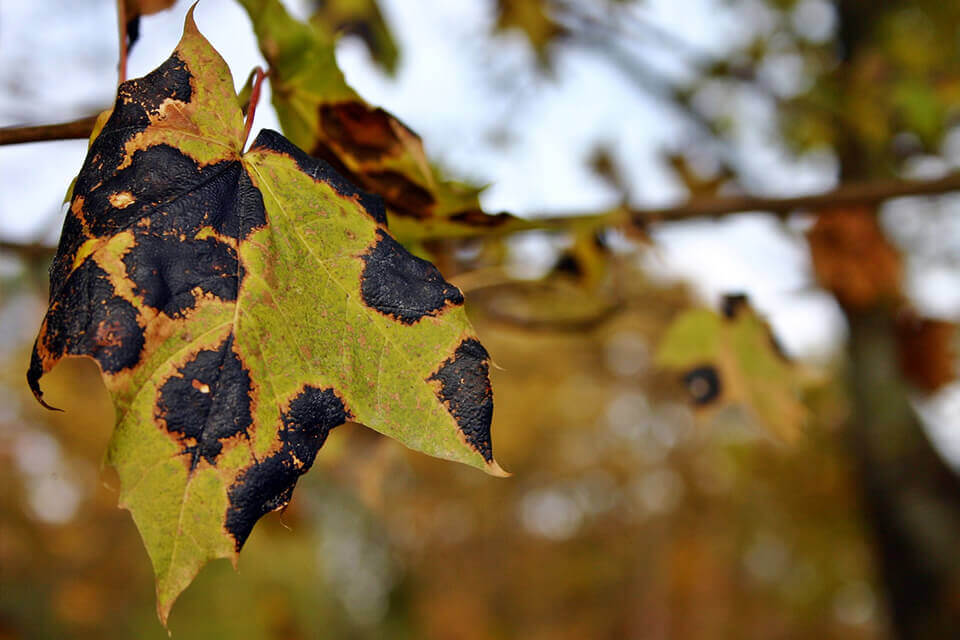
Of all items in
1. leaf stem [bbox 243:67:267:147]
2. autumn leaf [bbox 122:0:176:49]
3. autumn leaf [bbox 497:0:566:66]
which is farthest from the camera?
autumn leaf [bbox 497:0:566:66]

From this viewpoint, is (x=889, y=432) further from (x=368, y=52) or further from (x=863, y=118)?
(x=368, y=52)

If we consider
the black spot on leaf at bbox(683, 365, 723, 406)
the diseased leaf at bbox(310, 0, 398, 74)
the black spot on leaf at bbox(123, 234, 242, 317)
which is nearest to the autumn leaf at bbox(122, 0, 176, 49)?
the black spot on leaf at bbox(123, 234, 242, 317)

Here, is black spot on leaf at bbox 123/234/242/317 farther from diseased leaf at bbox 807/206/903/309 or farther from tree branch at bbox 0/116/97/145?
diseased leaf at bbox 807/206/903/309

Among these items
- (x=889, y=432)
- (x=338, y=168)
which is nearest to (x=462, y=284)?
(x=338, y=168)

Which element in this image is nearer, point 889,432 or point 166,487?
point 166,487

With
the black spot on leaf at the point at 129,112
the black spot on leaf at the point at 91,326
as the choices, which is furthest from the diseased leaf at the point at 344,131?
the black spot on leaf at the point at 91,326

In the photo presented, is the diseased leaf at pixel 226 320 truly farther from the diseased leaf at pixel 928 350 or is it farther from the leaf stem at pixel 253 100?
the diseased leaf at pixel 928 350

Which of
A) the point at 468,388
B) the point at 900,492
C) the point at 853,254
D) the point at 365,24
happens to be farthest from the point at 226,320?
the point at 900,492
